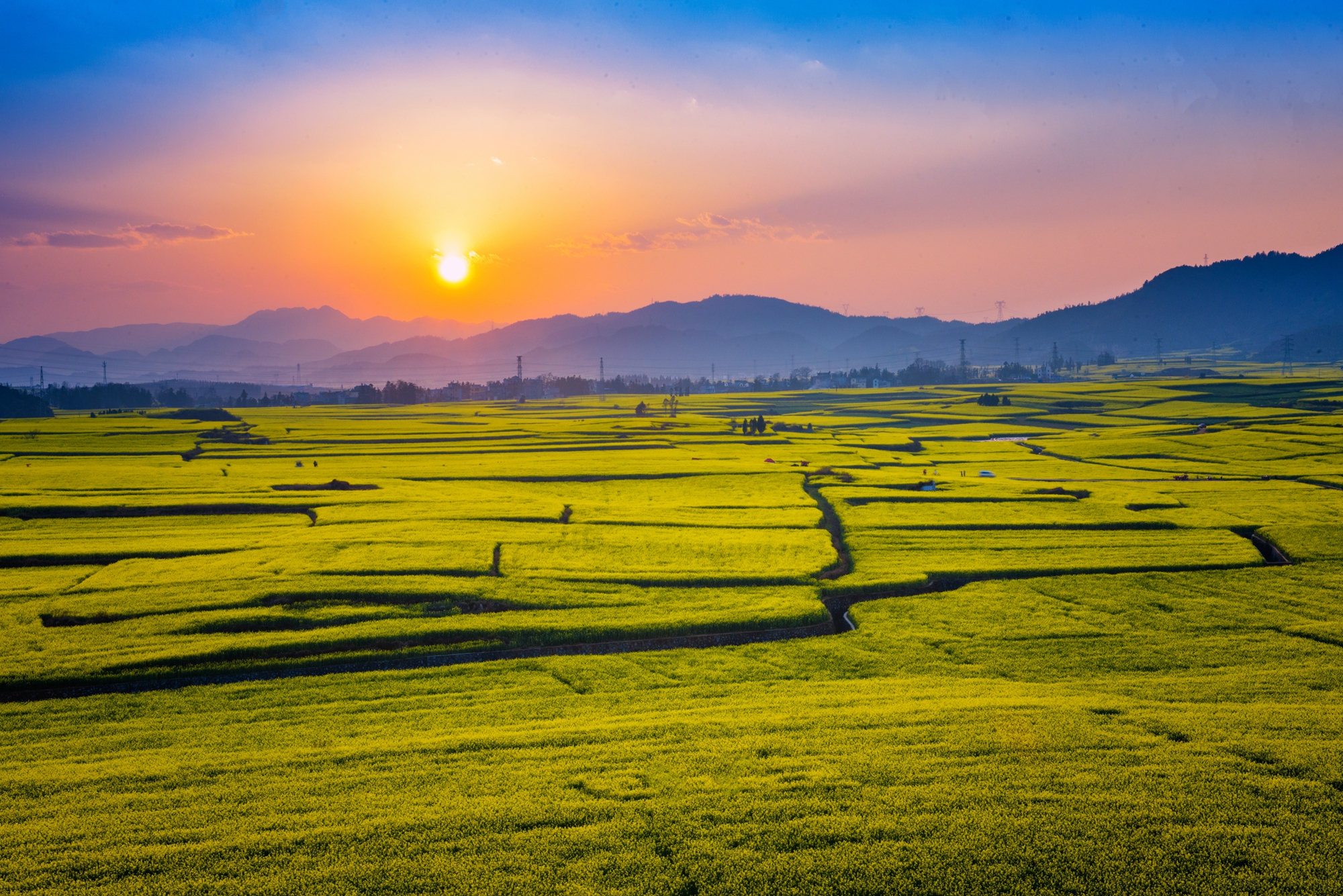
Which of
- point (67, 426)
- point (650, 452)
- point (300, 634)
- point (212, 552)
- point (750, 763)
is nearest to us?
point (750, 763)

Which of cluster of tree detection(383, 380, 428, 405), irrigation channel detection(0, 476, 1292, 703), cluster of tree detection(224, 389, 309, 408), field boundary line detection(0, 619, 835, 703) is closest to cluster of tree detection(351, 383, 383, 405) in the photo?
cluster of tree detection(383, 380, 428, 405)

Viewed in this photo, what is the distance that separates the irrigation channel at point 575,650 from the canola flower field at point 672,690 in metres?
0.13

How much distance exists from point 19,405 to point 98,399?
42.6m

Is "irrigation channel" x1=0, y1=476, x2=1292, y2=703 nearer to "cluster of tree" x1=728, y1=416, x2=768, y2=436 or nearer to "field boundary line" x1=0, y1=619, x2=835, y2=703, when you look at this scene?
"field boundary line" x1=0, y1=619, x2=835, y2=703

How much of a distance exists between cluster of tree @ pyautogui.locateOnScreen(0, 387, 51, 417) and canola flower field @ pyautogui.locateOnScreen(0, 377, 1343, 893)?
93230mm

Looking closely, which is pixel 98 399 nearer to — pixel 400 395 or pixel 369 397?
pixel 369 397

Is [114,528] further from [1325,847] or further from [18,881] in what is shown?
[1325,847]

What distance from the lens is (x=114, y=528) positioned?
3825 cm

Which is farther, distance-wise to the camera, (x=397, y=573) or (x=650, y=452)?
(x=650, y=452)

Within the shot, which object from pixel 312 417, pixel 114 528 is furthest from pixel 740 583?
pixel 312 417

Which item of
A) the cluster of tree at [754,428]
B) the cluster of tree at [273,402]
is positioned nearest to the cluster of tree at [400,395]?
the cluster of tree at [273,402]

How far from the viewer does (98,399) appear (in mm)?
159375

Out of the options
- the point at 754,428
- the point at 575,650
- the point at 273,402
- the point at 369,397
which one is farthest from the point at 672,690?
the point at 273,402

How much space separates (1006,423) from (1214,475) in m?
51.8
